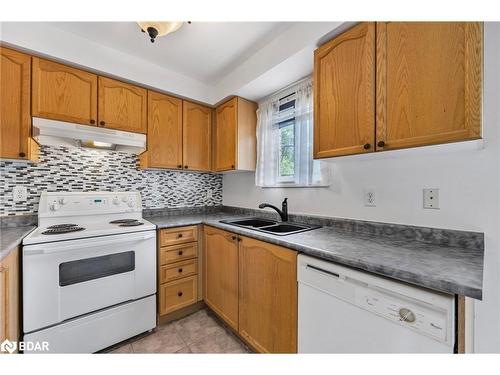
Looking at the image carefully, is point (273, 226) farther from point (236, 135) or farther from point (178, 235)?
point (236, 135)

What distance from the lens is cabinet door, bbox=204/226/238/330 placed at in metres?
1.63

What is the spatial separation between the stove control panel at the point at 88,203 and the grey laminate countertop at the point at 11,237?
19 cm

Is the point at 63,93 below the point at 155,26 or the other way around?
below

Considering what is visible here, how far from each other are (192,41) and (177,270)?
1891 millimetres

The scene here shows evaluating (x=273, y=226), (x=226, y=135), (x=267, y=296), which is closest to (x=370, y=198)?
(x=273, y=226)

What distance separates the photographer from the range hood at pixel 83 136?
1.52 m

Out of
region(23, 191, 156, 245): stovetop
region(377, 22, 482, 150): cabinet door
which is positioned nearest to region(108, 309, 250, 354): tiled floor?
region(23, 191, 156, 245): stovetop

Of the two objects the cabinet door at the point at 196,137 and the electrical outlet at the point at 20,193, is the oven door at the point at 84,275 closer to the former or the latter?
the electrical outlet at the point at 20,193

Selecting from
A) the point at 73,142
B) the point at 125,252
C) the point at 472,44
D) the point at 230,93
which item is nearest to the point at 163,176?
the point at 73,142

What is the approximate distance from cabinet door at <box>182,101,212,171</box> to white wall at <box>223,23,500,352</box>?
4.75ft

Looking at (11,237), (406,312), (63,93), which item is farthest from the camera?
(63,93)

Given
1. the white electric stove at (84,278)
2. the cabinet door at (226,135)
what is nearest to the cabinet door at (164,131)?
the cabinet door at (226,135)

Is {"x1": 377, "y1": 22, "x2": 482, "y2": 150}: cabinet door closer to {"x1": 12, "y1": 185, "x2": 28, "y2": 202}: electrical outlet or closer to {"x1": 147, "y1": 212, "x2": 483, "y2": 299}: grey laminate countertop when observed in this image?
{"x1": 147, "y1": 212, "x2": 483, "y2": 299}: grey laminate countertop

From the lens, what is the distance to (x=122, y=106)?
1.88m
